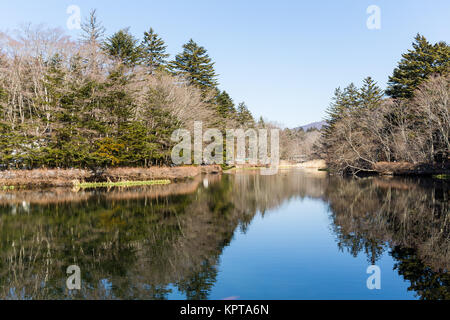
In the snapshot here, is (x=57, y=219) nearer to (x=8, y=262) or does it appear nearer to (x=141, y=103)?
(x=8, y=262)

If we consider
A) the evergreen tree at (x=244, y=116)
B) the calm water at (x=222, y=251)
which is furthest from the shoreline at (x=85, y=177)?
the evergreen tree at (x=244, y=116)

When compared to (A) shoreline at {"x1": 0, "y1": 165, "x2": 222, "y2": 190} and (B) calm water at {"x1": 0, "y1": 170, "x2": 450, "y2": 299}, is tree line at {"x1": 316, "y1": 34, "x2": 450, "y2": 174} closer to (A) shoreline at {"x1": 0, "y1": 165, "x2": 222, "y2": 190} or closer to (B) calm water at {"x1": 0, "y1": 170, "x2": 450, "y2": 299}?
(B) calm water at {"x1": 0, "y1": 170, "x2": 450, "y2": 299}

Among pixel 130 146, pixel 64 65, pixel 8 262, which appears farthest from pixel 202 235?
pixel 64 65

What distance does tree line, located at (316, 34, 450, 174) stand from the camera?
1229 inches

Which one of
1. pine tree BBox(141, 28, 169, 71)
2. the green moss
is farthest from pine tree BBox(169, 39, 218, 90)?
the green moss

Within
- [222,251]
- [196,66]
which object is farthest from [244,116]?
[222,251]

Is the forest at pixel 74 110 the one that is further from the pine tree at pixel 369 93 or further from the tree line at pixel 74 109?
the pine tree at pixel 369 93

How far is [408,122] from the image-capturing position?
38125mm

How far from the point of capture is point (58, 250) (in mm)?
7934

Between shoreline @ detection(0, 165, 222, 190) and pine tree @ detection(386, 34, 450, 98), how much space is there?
31218 millimetres

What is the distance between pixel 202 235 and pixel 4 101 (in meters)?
22.9

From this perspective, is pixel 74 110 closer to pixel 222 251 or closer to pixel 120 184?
pixel 120 184

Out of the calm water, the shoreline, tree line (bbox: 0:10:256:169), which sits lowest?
the calm water

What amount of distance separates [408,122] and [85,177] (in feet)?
118
